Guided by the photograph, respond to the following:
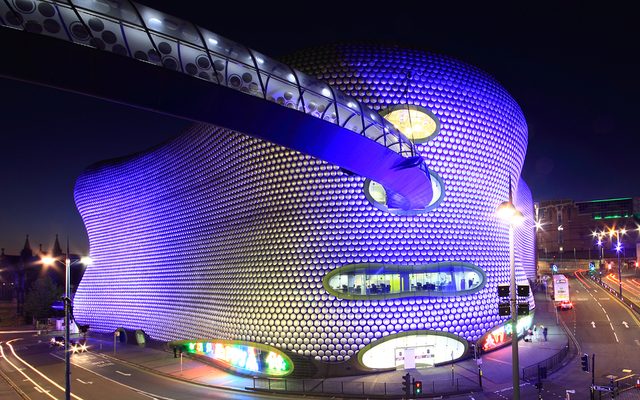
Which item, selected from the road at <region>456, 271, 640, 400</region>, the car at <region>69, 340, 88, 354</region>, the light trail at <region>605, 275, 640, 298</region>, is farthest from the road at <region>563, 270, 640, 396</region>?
the car at <region>69, 340, 88, 354</region>

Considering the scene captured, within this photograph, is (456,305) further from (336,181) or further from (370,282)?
(336,181)

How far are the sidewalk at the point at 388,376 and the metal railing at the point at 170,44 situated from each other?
11.5m

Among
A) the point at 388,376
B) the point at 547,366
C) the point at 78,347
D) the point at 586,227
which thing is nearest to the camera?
the point at 547,366

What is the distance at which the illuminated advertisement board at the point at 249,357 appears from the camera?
24094mm

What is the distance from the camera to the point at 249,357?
83.0 ft

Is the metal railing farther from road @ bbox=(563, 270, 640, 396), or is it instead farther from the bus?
the bus

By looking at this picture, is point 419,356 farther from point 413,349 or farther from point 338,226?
point 338,226

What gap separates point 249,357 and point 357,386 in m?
7.03

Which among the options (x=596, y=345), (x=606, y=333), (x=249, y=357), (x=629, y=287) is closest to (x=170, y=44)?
(x=249, y=357)

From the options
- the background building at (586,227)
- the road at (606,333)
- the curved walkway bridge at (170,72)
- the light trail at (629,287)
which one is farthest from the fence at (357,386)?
the background building at (586,227)

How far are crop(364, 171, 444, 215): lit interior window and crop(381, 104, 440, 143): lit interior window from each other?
2.17m

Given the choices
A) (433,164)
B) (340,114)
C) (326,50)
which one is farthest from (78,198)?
(340,114)

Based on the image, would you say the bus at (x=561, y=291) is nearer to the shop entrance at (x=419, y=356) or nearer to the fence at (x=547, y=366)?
the fence at (x=547, y=366)

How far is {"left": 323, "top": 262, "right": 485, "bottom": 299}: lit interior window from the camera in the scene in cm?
2402
